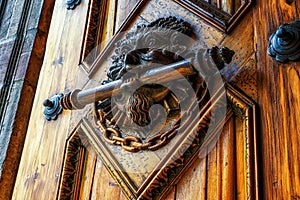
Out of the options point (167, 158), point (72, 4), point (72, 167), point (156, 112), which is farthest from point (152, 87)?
point (72, 4)

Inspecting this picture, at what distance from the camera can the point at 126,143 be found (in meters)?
0.96

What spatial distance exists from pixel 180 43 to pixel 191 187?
1.02ft

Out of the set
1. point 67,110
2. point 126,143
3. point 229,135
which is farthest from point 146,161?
point 67,110

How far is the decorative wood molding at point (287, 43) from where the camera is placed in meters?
0.77

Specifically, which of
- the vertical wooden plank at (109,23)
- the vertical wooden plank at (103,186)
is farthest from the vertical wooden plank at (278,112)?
the vertical wooden plank at (109,23)

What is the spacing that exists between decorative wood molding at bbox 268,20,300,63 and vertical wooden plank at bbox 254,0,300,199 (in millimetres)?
Result: 14

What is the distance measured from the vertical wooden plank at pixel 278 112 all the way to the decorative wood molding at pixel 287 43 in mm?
14

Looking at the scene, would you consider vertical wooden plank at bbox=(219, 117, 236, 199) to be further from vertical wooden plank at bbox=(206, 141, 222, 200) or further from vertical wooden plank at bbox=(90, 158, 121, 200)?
vertical wooden plank at bbox=(90, 158, 121, 200)

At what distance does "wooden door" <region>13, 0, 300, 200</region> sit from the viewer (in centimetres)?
74

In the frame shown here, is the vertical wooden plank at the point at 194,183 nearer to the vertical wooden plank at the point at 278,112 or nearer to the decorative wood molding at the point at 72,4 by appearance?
the vertical wooden plank at the point at 278,112

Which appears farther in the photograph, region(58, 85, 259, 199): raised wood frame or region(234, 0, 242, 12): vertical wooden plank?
region(234, 0, 242, 12): vertical wooden plank

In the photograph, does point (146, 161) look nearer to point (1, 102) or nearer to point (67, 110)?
point (67, 110)

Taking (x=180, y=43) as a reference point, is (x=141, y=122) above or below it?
below

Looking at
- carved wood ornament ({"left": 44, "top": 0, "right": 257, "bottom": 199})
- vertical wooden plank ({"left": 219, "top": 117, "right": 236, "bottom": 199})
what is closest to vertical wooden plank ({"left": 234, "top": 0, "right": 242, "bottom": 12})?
carved wood ornament ({"left": 44, "top": 0, "right": 257, "bottom": 199})
